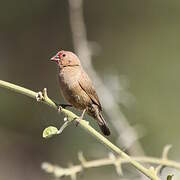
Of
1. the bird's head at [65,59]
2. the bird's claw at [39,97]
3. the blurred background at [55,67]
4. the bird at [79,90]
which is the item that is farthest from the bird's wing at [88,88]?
the blurred background at [55,67]

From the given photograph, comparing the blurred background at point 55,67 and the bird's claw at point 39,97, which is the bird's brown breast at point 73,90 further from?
the blurred background at point 55,67

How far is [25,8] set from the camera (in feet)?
38.0

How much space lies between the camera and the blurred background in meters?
9.16

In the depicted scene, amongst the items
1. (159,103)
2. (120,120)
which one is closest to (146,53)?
(159,103)

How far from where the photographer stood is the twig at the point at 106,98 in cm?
347

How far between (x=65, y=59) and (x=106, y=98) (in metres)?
0.45

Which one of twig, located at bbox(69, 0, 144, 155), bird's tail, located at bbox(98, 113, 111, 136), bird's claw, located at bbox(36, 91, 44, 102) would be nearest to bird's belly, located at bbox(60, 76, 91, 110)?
bird's tail, located at bbox(98, 113, 111, 136)

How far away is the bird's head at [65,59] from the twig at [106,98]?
9 centimetres

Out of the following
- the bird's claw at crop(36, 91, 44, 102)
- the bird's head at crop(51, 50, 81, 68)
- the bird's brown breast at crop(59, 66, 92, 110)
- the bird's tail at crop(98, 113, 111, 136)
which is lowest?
the bird's claw at crop(36, 91, 44, 102)

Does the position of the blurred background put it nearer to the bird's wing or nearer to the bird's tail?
the bird's tail

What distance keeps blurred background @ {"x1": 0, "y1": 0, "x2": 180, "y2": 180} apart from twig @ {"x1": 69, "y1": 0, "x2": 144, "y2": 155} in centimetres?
388

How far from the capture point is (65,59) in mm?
3803

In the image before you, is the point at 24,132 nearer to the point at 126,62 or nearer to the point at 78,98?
the point at 126,62

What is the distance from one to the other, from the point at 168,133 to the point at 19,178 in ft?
7.07
